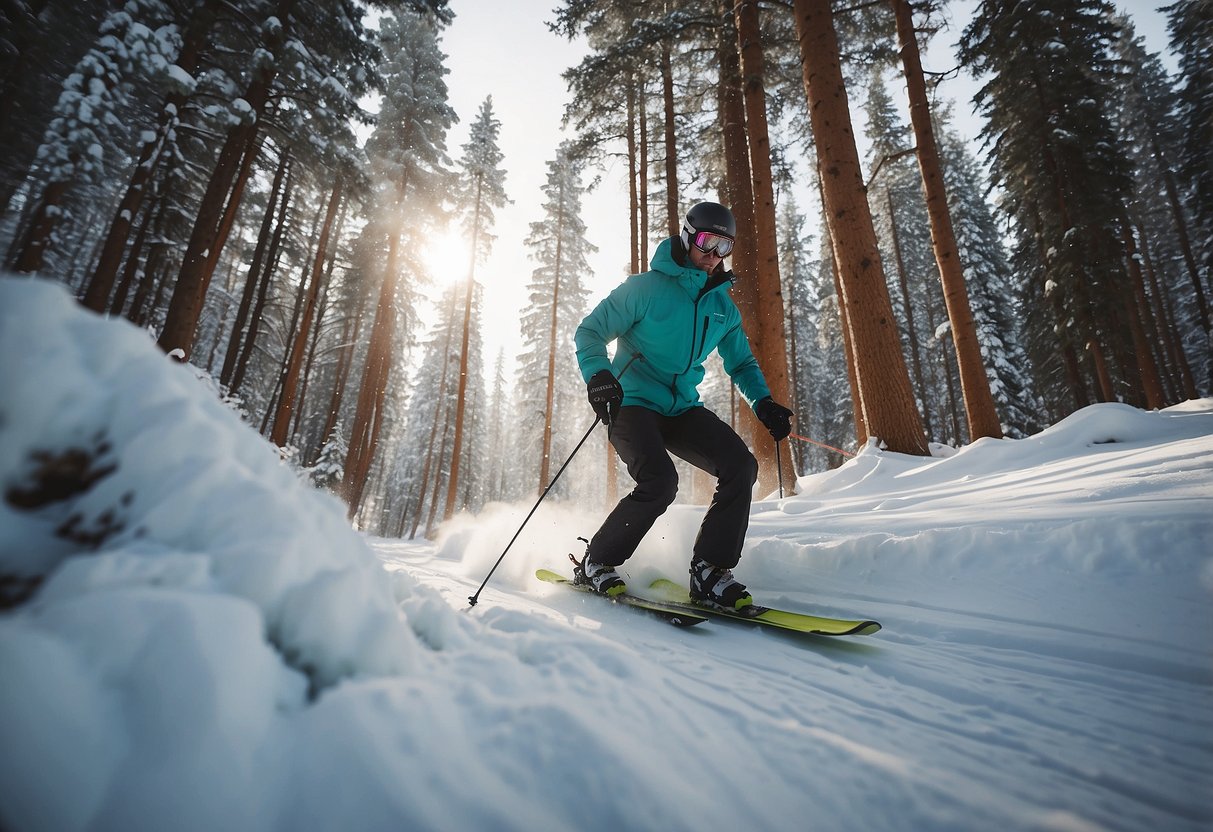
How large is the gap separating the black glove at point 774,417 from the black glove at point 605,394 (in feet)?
3.33

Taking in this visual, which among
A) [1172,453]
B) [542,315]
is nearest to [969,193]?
[542,315]

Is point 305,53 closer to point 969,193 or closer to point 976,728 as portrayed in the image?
point 976,728

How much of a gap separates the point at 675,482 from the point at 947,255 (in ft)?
26.3

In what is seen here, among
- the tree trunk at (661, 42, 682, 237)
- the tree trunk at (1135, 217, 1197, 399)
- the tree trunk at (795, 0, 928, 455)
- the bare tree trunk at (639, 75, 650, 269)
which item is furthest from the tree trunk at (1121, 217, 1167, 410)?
the bare tree trunk at (639, 75, 650, 269)

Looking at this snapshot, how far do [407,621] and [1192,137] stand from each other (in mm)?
29765

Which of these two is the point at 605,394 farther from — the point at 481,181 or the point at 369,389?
the point at 481,181

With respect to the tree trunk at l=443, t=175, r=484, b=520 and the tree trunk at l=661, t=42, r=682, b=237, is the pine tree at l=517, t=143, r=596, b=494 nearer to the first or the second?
the tree trunk at l=443, t=175, r=484, b=520

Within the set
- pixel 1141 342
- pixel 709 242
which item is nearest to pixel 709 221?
pixel 709 242

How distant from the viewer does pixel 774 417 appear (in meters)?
3.13

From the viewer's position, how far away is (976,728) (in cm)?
124

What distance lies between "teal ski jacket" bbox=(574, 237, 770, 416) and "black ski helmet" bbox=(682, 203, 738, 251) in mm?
113

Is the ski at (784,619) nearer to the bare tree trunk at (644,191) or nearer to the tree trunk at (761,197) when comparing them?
the tree trunk at (761,197)

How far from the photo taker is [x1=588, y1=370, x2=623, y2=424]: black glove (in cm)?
273

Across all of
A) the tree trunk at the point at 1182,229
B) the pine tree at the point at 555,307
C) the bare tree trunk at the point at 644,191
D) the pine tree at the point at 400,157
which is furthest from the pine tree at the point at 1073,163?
the pine tree at the point at 400,157
